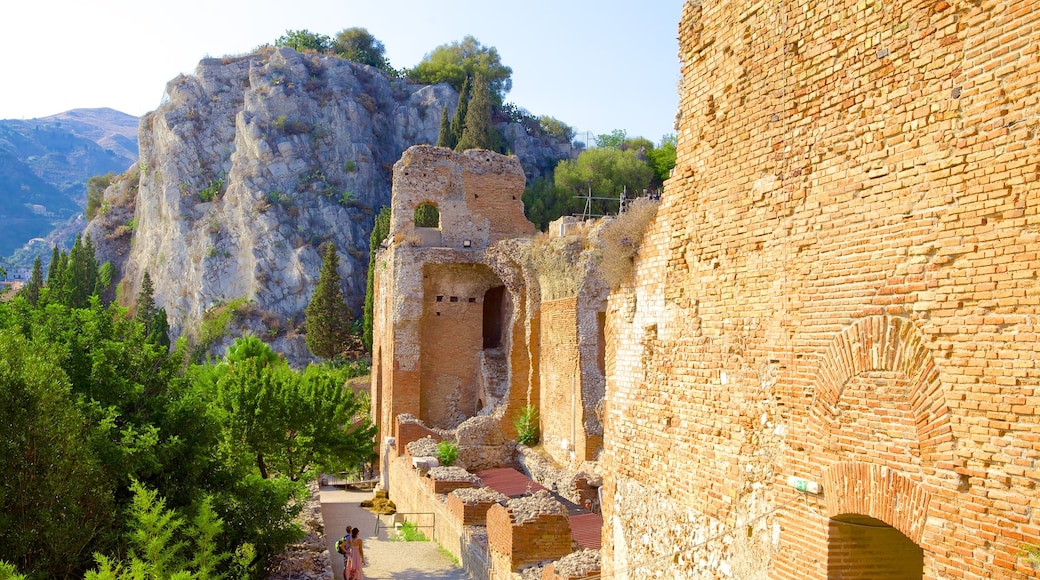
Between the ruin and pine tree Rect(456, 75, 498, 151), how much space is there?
4394 cm

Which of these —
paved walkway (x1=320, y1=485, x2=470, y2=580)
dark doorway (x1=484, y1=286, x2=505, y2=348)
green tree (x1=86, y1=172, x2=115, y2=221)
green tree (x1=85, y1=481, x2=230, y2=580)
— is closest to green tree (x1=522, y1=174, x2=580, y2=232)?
dark doorway (x1=484, y1=286, x2=505, y2=348)

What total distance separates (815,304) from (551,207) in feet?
154

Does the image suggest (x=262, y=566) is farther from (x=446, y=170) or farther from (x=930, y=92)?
(x=446, y=170)

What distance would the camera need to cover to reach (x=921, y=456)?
4.40m

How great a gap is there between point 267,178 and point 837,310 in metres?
57.4

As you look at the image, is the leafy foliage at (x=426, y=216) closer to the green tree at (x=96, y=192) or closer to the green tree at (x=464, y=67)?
the green tree at (x=464, y=67)

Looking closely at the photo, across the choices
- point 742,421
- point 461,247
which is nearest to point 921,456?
point 742,421

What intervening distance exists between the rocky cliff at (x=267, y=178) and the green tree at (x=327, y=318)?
6.78 meters

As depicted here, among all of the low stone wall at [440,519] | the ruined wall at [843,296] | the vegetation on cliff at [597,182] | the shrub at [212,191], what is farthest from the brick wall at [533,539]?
the shrub at [212,191]

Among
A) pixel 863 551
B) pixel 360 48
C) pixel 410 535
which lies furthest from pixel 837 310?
pixel 360 48

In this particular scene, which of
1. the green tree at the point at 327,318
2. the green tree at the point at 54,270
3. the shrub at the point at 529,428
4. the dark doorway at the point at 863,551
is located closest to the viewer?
the dark doorway at the point at 863,551

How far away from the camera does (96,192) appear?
75.2 meters

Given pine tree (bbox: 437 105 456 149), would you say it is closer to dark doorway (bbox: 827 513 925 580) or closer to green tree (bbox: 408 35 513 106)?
green tree (bbox: 408 35 513 106)

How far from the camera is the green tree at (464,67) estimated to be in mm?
68375
